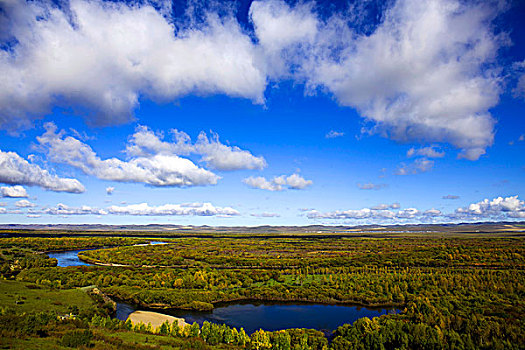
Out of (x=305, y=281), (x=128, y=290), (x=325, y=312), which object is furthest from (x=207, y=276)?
(x=325, y=312)

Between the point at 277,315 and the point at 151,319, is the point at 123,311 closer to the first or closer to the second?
the point at 151,319

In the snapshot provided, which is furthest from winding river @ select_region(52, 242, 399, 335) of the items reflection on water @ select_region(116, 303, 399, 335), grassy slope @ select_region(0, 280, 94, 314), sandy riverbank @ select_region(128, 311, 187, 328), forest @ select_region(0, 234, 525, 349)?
grassy slope @ select_region(0, 280, 94, 314)

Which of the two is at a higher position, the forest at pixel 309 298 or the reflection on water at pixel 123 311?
the forest at pixel 309 298

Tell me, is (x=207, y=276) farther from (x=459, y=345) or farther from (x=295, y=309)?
(x=459, y=345)

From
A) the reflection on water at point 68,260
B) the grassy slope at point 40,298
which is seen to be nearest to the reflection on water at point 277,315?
the grassy slope at point 40,298

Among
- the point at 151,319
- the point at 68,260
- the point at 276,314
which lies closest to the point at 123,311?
the point at 151,319

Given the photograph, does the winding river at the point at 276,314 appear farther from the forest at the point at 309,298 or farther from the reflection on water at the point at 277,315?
the forest at the point at 309,298

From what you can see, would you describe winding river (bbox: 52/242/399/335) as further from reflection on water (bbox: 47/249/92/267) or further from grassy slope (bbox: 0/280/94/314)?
reflection on water (bbox: 47/249/92/267)
